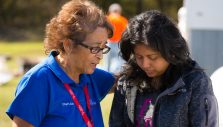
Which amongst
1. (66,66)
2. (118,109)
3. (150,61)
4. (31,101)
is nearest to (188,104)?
(150,61)

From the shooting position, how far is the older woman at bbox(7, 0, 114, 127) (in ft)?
10.2

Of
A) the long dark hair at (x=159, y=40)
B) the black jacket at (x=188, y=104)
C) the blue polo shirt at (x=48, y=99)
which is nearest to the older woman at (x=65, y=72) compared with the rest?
the blue polo shirt at (x=48, y=99)

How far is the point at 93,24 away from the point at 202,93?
0.71 m

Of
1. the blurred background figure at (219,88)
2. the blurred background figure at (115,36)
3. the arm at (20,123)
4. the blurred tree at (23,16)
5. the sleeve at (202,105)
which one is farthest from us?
the blurred tree at (23,16)

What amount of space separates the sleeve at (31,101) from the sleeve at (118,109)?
54 centimetres

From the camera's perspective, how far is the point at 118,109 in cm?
349

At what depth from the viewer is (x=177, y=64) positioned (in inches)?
Result: 131

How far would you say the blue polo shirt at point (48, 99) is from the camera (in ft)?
10.1

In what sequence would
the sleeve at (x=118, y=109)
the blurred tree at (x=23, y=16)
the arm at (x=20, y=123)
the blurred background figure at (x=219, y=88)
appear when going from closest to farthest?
the arm at (x=20, y=123) → the sleeve at (x=118, y=109) → the blurred background figure at (x=219, y=88) → the blurred tree at (x=23, y=16)

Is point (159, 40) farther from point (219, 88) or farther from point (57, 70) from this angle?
point (219, 88)

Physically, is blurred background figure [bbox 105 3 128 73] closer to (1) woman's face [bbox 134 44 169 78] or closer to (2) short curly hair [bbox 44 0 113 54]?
(1) woman's face [bbox 134 44 169 78]

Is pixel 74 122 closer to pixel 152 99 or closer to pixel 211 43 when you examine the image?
pixel 152 99

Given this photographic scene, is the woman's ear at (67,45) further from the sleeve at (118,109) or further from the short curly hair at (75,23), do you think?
the sleeve at (118,109)

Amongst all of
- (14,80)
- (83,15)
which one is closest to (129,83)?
(83,15)
